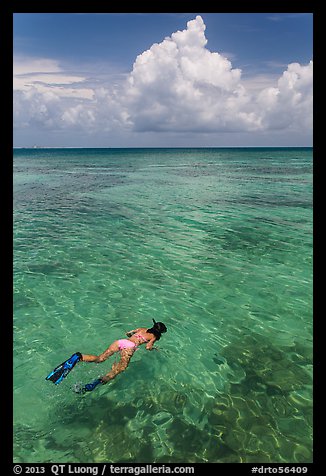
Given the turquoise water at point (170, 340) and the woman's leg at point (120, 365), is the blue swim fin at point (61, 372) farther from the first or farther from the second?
the woman's leg at point (120, 365)

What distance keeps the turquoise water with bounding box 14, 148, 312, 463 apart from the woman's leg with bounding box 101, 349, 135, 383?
21 cm

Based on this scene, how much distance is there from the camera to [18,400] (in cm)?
827

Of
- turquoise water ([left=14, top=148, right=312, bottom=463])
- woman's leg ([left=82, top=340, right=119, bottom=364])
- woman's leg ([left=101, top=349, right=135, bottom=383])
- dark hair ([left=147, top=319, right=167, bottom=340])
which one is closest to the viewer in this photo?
turquoise water ([left=14, top=148, right=312, bottom=463])

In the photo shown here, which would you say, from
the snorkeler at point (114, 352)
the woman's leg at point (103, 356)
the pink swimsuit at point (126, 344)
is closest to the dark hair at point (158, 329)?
the snorkeler at point (114, 352)

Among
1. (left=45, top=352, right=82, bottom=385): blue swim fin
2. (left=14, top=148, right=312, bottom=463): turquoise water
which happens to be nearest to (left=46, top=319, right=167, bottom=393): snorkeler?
(left=45, top=352, right=82, bottom=385): blue swim fin

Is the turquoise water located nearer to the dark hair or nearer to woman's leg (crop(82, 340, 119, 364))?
woman's leg (crop(82, 340, 119, 364))

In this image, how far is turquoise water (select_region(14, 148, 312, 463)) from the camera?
7.16 meters
